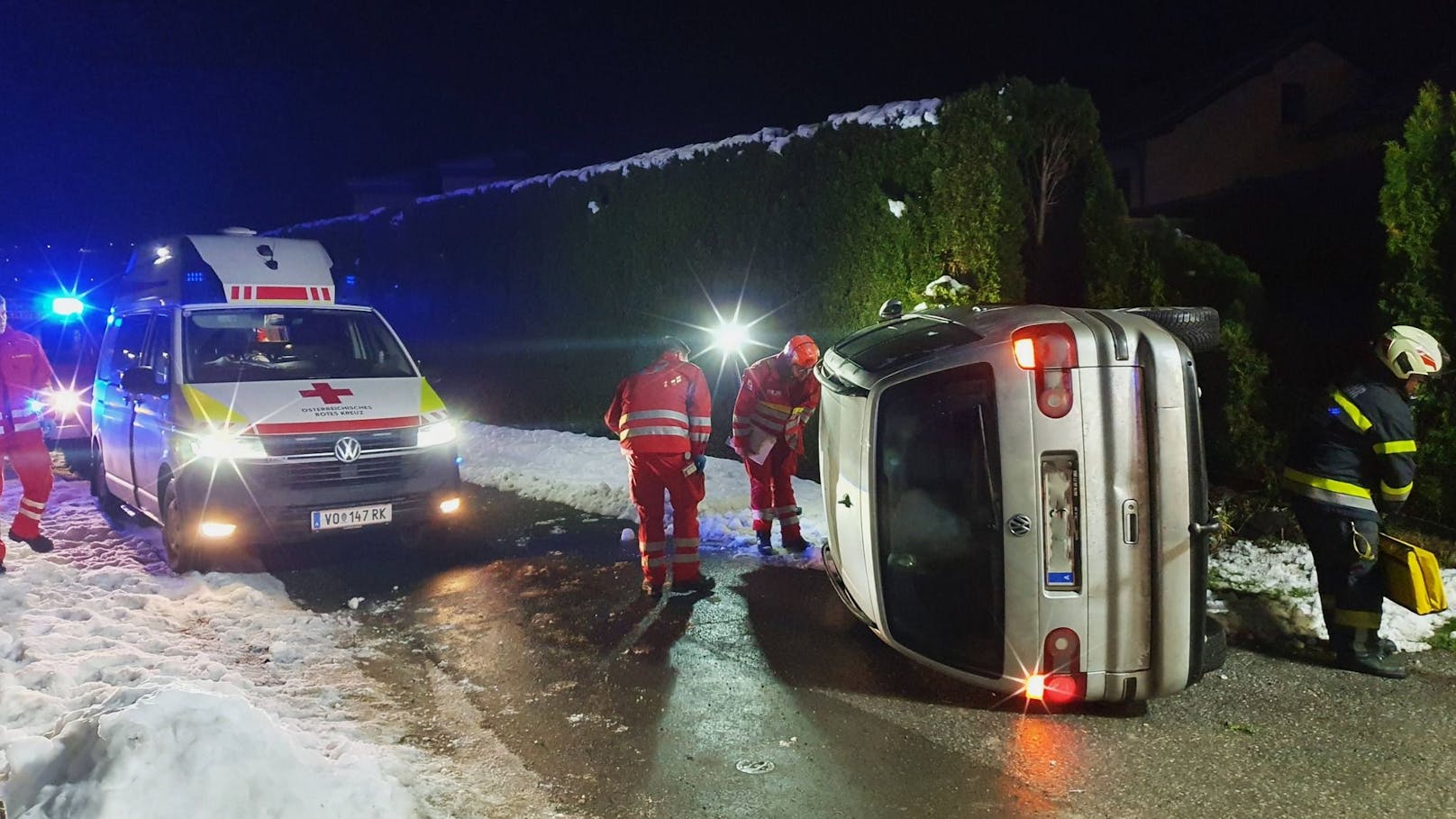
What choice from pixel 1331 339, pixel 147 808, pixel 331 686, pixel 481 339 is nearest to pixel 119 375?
pixel 331 686

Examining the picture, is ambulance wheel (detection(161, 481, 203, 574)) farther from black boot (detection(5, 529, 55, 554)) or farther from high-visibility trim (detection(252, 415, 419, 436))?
black boot (detection(5, 529, 55, 554))

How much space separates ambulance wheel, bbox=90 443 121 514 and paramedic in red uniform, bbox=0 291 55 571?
3.88ft

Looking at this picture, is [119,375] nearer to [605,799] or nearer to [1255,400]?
[605,799]

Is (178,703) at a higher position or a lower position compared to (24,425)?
lower

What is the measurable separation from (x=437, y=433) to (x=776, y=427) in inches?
96.6

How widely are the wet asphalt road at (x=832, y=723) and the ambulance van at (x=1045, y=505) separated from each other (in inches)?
13.3

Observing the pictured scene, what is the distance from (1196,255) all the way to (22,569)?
26.9ft

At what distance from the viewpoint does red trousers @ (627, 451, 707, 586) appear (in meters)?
6.30

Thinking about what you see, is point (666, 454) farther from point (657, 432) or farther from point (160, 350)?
point (160, 350)

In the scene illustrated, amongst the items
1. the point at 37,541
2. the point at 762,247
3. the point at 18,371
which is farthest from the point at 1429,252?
the point at 37,541

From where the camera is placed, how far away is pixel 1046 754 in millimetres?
4164

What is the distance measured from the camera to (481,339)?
15305mm

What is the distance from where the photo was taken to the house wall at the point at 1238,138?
81.4ft

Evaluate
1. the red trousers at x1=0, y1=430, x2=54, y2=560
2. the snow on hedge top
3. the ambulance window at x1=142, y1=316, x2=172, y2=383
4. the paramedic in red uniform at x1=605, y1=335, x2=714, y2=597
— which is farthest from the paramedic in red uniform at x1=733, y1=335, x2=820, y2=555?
the red trousers at x1=0, y1=430, x2=54, y2=560
